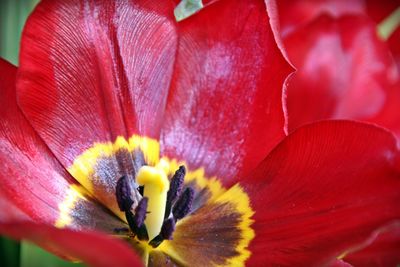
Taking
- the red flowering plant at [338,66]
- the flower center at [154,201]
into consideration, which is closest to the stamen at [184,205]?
the flower center at [154,201]

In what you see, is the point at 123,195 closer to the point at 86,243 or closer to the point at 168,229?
the point at 168,229

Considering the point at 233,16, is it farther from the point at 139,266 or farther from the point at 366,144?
the point at 139,266

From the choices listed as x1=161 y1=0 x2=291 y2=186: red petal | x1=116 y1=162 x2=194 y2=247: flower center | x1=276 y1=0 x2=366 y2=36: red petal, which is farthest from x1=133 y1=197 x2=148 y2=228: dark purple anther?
x1=276 y1=0 x2=366 y2=36: red petal

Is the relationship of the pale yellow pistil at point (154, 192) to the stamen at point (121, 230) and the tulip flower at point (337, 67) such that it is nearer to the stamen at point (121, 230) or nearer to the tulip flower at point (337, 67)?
the stamen at point (121, 230)

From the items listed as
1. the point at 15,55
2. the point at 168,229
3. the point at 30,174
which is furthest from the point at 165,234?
the point at 15,55

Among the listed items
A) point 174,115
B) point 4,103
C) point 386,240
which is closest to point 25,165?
point 4,103

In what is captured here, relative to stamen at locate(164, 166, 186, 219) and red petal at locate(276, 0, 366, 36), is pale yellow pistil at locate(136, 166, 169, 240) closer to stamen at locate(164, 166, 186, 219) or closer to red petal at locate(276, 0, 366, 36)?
stamen at locate(164, 166, 186, 219)

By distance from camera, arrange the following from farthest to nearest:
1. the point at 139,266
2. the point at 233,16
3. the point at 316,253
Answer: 1. the point at 233,16
2. the point at 316,253
3. the point at 139,266
